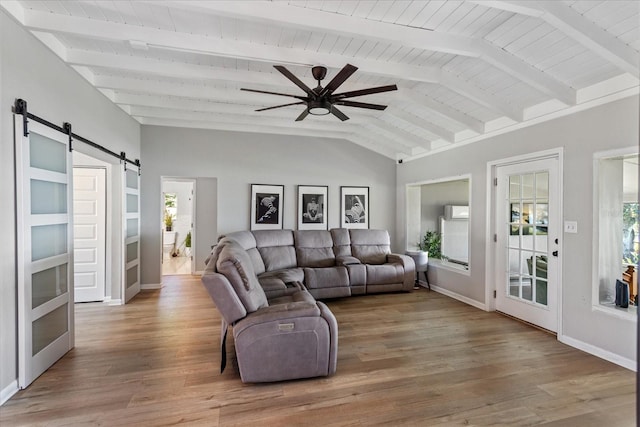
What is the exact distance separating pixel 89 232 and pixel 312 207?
3.47 metres

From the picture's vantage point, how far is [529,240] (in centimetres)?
388

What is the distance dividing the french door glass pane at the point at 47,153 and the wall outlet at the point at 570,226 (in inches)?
187

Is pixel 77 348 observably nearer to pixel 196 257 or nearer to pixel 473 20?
pixel 196 257

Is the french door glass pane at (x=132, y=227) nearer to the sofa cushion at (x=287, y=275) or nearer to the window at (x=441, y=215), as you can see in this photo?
the sofa cushion at (x=287, y=275)

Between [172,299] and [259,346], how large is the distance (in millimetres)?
2970

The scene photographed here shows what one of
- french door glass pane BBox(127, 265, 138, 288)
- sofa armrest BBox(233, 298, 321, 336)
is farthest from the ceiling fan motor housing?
french door glass pane BBox(127, 265, 138, 288)

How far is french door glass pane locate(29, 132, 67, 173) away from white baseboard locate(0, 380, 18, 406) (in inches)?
62.9

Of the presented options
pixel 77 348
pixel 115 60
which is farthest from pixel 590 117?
pixel 77 348

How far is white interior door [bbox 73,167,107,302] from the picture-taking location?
4.50 m

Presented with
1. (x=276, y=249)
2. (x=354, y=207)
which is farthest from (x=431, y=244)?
(x=276, y=249)

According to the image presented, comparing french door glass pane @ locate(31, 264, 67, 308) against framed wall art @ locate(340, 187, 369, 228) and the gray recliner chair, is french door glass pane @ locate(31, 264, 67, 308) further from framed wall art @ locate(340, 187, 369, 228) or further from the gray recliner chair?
framed wall art @ locate(340, 187, 369, 228)

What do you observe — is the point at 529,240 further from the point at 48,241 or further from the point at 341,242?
the point at 48,241

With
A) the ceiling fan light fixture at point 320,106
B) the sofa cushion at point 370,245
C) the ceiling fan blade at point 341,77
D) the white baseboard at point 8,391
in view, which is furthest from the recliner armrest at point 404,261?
the white baseboard at point 8,391

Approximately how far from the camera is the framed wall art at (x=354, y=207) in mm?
6367
